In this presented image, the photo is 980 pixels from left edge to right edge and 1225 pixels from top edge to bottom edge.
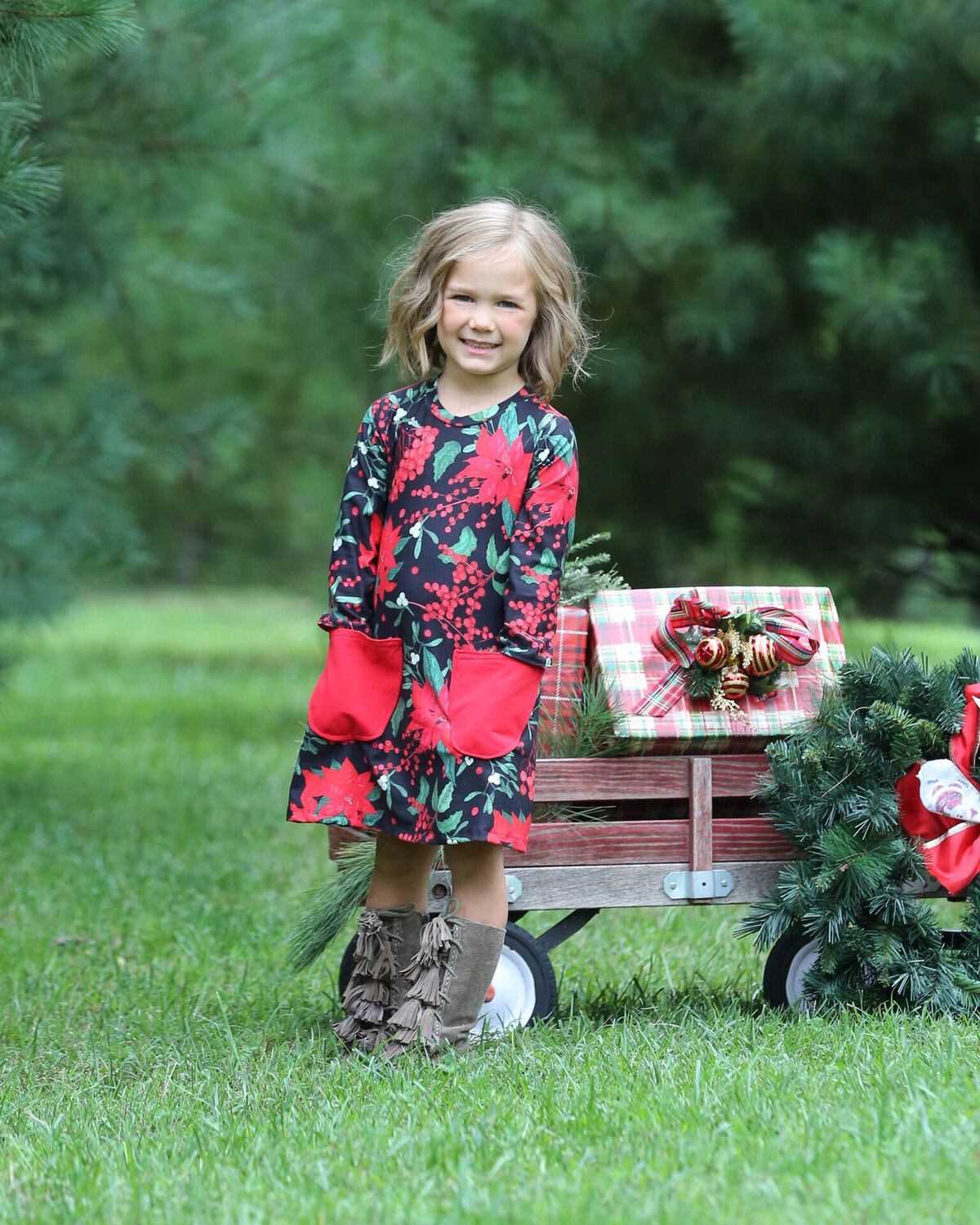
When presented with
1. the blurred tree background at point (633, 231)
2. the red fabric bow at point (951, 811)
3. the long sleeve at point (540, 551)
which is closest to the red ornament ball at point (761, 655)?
the red fabric bow at point (951, 811)

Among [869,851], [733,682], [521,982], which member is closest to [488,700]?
[733,682]

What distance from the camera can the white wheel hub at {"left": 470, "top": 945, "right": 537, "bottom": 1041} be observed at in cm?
329

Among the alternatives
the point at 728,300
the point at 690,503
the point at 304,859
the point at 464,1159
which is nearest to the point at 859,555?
the point at 690,503

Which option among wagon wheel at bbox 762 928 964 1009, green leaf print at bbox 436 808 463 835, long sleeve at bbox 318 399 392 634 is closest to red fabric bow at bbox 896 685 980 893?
wagon wheel at bbox 762 928 964 1009

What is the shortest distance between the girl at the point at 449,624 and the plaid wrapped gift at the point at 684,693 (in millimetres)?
306

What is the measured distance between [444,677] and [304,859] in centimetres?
274

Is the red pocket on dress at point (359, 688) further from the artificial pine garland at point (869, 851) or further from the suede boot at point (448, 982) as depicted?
the artificial pine garland at point (869, 851)

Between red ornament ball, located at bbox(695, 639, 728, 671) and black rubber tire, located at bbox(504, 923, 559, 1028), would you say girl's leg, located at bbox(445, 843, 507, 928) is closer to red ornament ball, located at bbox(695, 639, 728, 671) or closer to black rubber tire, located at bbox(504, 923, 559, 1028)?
black rubber tire, located at bbox(504, 923, 559, 1028)

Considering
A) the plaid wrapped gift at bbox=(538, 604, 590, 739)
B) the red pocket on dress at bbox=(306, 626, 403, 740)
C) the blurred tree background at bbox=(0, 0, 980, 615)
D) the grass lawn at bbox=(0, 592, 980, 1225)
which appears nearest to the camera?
the grass lawn at bbox=(0, 592, 980, 1225)

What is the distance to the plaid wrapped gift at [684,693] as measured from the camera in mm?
3320

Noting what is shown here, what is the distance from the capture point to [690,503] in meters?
7.79

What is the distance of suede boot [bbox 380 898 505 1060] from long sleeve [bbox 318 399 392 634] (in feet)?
2.10

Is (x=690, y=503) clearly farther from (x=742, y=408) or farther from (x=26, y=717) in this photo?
(x=26, y=717)

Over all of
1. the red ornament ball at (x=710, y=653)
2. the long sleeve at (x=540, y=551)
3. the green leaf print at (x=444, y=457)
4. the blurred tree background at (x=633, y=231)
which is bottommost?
the red ornament ball at (x=710, y=653)
